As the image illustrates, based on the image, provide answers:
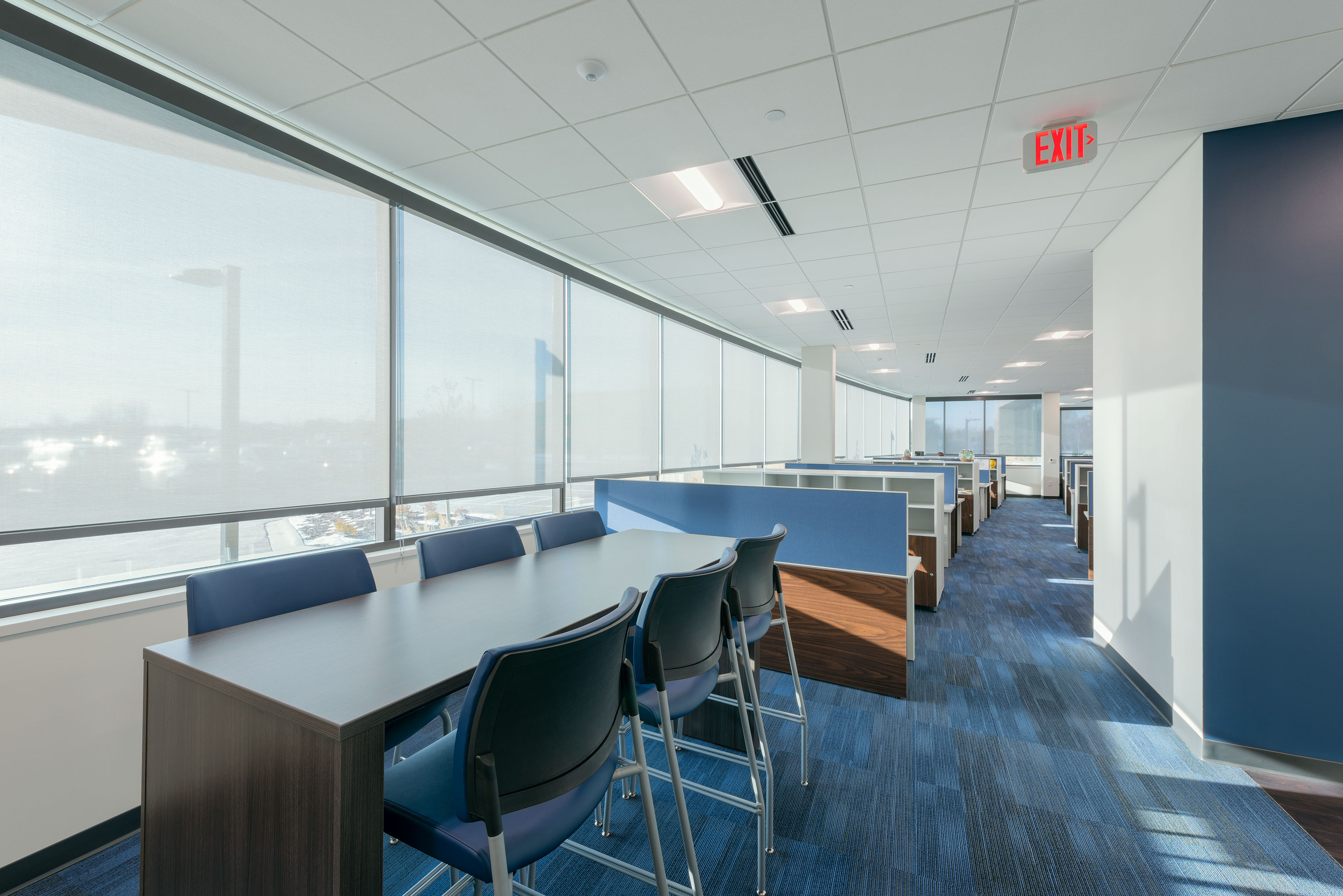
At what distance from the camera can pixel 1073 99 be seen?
2.00 metres

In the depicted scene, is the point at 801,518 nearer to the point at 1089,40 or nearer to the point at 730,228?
the point at 730,228

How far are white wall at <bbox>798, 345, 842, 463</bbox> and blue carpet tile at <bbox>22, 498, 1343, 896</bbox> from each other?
4457 millimetres

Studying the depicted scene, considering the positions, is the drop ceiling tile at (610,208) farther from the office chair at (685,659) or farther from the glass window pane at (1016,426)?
the glass window pane at (1016,426)

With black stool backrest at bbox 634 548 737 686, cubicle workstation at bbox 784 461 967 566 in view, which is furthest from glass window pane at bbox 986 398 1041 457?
black stool backrest at bbox 634 548 737 686

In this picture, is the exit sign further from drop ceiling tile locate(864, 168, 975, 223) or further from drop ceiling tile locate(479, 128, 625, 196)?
drop ceiling tile locate(479, 128, 625, 196)

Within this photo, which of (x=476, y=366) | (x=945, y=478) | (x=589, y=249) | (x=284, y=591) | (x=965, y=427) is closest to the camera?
(x=284, y=591)

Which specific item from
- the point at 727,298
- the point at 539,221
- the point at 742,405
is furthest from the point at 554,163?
the point at 742,405

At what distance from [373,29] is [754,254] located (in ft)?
8.32

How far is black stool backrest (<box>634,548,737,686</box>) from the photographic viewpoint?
1.31 m

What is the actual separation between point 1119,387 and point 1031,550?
3894 millimetres

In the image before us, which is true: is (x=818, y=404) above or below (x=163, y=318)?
above

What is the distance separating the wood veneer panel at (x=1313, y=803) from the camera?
5.52 ft

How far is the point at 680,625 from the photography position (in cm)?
139

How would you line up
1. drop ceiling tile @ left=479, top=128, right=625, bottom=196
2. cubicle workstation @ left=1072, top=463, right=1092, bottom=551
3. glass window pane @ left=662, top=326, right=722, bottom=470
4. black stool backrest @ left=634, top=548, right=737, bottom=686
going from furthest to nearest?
cubicle workstation @ left=1072, top=463, right=1092, bottom=551
glass window pane @ left=662, top=326, right=722, bottom=470
drop ceiling tile @ left=479, top=128, right=625, bottom=196
black stool backrest @ left=634, top=548, right=737, bottom=686
